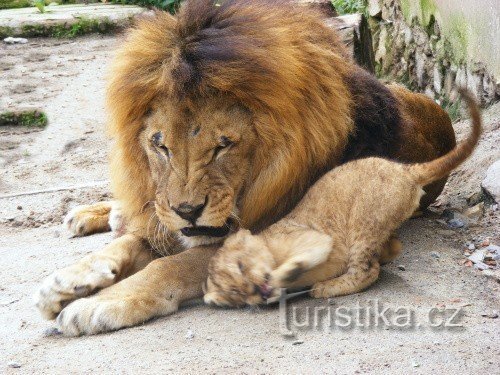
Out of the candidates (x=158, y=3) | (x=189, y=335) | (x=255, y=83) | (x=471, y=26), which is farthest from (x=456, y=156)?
(x=158, y=3)

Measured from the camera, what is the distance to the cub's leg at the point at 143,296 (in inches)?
136

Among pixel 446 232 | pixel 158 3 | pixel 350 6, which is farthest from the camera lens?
pixel 158 3

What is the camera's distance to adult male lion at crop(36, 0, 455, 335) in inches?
138

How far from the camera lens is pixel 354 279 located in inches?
135

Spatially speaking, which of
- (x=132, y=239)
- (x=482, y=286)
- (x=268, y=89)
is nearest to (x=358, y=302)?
(x=482, y=286)

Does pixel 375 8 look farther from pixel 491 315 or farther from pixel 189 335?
pixel 189 335

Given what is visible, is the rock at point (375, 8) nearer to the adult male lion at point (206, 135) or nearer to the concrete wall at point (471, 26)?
the concrete wall at point (471, 26)

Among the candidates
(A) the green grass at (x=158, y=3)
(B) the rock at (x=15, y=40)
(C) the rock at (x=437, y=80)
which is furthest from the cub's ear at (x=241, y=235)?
(B) the rock at (x=15, y=40)

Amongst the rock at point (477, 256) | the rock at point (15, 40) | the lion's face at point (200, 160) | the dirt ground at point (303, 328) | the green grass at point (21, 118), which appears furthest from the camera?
the rock at point (15, 40)

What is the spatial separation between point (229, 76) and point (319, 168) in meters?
0.59

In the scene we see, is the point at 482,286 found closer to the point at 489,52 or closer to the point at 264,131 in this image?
the point at 264,131

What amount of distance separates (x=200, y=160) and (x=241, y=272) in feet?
1.50

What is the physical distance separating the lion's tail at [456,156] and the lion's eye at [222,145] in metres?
0.71

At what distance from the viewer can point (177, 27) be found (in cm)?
366
